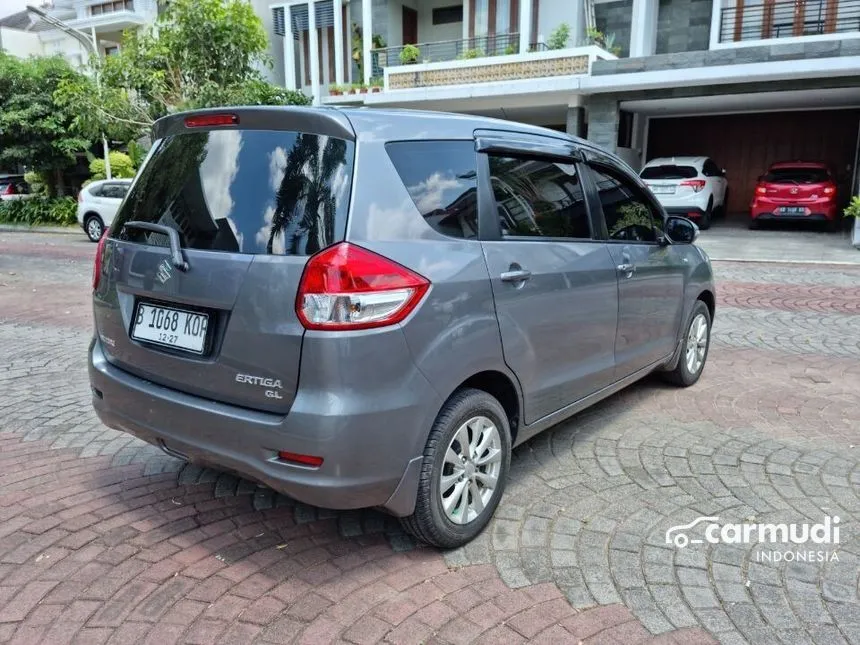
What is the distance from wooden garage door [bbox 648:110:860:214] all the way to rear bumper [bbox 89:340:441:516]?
23100 millimetres

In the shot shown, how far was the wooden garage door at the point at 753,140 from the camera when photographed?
22.5 m

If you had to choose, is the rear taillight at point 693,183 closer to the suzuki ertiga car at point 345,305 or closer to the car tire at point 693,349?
the car tire at point 693,349

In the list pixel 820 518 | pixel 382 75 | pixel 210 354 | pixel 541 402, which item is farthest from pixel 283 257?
pixel 382 75

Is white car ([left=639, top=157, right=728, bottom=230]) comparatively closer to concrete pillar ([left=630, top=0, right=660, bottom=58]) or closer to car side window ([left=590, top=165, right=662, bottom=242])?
concrete pillar ([left=630, top=0, right=660, bottom=58])

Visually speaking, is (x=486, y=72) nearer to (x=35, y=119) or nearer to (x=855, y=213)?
(x=855, y=213)

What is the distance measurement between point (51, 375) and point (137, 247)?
3.26 m

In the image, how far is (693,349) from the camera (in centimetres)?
524

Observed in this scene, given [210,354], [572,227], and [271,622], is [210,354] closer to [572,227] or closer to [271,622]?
[271,622]

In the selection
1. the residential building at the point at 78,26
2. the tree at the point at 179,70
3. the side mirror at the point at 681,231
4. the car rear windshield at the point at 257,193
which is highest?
the residential building at the point at 78,26

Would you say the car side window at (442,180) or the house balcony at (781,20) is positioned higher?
the house balcony at (781,20)

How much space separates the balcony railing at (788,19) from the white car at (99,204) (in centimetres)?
1704

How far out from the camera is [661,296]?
444 centimetres

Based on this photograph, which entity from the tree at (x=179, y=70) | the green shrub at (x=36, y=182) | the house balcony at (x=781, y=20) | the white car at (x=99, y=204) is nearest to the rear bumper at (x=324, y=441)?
the tree at (x=179, y=70)

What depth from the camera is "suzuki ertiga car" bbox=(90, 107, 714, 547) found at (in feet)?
8.25
